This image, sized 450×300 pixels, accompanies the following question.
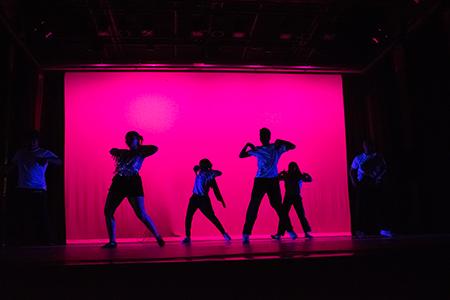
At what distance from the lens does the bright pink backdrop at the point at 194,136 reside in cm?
873

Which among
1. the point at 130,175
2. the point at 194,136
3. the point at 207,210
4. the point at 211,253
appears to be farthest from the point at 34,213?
the point at 194,136

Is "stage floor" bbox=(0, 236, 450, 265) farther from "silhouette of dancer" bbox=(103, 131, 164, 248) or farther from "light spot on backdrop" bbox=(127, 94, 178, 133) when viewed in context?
"light spot on backdrop" bbox=(127, 94, 178, 133)

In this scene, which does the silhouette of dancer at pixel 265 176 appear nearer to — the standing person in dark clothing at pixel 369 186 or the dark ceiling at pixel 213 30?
the standing person in dark clothing at pixel 369 186

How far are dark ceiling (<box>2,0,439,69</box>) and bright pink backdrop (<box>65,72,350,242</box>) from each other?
1.77 ft

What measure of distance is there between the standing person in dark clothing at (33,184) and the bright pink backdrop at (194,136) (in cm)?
234

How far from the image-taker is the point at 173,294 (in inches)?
110

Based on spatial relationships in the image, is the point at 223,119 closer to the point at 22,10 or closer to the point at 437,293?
the point at 22,10

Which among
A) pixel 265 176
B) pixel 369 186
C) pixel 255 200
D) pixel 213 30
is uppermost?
pixel 213 30

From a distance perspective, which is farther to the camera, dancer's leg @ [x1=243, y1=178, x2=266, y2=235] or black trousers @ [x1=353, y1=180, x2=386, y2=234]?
black trousers @ [x1=353, y1=180, x2=386, y2=234]

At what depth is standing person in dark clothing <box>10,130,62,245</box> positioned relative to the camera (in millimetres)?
6168

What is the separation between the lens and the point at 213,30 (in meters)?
8.00

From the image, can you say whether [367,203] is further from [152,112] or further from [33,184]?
[33,184]

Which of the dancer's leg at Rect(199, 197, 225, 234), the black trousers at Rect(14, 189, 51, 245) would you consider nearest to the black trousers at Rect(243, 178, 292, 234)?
the dancer's leg at Rect(199, 197, 225, 234)

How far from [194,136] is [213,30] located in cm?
229
